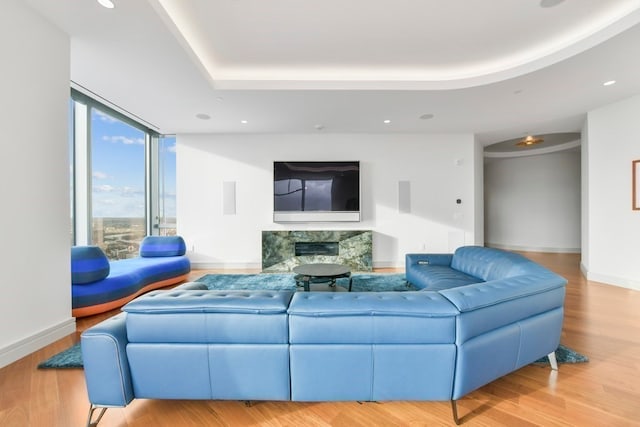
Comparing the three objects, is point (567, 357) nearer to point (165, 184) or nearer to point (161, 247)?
point (161, 247)

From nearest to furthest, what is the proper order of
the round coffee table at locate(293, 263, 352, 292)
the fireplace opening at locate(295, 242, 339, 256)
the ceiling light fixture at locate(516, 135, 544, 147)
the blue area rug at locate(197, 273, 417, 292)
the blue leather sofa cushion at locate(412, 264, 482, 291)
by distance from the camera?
the blue leather sofa cushion at locate(412, 264, 482, 291), the round coffee table at locate(293, 263, 352, 292), the blue area rug at locate(197, 273, 417, 292), the fireplace opening at locate(295, 242, 339, 256), the ceiling light fixture at locate(516, 135, 544, 147)

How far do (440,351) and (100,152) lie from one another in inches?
216

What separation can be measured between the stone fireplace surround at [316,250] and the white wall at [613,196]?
3847 mm

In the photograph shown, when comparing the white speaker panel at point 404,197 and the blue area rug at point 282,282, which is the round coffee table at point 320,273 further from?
the white speaker panel at point 404,197

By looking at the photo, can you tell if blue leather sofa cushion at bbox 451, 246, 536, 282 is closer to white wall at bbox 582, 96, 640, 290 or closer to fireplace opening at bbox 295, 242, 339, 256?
fireplace opening at bbox 295, 242, 339, 256

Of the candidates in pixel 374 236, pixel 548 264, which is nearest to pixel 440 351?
pixel 374 236

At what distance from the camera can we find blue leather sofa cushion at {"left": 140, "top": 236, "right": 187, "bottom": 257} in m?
4.38

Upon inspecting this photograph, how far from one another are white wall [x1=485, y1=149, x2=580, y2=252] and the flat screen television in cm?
564

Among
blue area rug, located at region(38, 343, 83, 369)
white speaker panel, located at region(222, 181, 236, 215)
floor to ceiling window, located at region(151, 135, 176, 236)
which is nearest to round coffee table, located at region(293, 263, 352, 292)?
blue area rug, located at region(38, 343, 83, 369)

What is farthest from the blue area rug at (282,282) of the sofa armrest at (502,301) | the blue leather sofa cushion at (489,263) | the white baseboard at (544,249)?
the white baseboard at (544,249)

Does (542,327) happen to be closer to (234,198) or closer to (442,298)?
(442,298)

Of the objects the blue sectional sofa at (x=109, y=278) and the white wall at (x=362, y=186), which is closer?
the blue sectional sofa at (x=109, y=278)

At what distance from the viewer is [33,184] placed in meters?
2.18

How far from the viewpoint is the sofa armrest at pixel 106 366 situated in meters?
1.28
